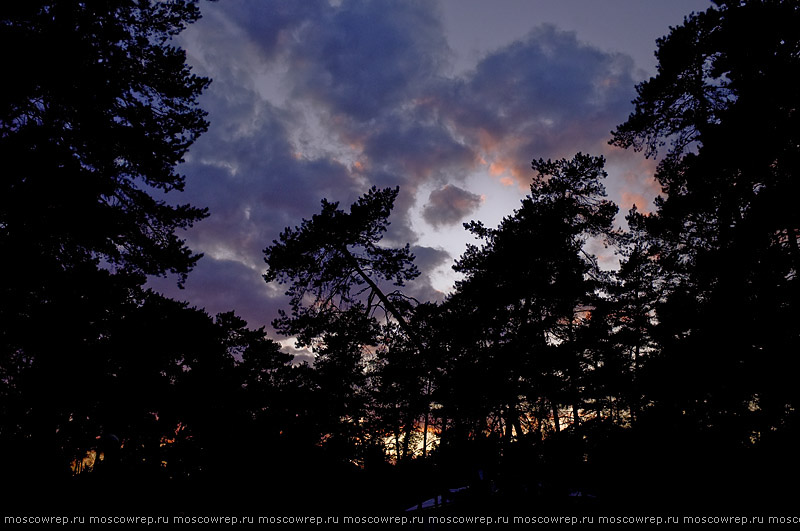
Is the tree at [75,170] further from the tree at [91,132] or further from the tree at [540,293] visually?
the tree at [540,293]

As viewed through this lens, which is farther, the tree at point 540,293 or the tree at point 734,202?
the tree at point 540,293

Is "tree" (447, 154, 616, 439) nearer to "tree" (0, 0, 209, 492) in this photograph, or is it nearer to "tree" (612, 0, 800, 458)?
"tree" (612, 0, 800, 458)

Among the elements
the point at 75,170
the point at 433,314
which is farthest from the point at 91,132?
the point at 433,314

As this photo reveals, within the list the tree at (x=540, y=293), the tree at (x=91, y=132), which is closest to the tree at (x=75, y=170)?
the tree at (x=91, y=132)

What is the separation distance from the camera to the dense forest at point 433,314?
6.54 metres

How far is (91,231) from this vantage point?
7.98m

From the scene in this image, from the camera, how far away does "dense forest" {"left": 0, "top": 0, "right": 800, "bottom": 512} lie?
6.54 m

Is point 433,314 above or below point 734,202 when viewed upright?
below

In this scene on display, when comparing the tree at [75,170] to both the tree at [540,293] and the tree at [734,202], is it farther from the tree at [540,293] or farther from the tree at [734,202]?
the tree at [734,202]

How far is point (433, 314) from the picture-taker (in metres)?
12.9

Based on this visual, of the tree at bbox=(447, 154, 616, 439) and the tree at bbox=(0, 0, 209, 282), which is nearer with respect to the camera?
the tree at bbox=(0, 0, 209, 282)

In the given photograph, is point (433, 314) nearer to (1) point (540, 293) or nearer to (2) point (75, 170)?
(1) point (540, 293)

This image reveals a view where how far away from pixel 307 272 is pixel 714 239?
1267 cm

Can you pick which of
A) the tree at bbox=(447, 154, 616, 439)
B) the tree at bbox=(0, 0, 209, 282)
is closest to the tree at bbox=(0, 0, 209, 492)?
the tree at bbox=(0, 0, 209, 282)
